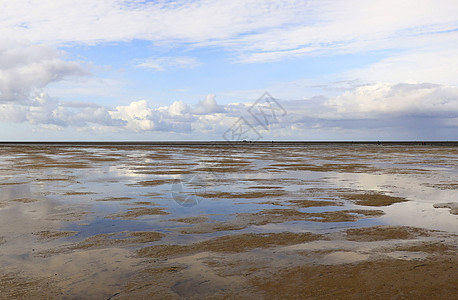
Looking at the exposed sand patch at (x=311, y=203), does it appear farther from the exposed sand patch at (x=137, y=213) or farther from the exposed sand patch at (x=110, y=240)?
the exposed sand patch at (x=110, y=240)

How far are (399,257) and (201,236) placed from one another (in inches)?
172

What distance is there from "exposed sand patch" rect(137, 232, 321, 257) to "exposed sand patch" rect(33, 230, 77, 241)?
2.44 metres

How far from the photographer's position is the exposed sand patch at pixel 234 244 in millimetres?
7738

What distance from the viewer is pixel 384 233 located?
9.16 metres

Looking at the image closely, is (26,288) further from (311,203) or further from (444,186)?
(444,186)

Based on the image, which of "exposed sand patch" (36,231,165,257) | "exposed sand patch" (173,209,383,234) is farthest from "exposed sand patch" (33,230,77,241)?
"exposed sand patch" (173,209,383,234)

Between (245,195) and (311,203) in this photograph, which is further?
(245,195)

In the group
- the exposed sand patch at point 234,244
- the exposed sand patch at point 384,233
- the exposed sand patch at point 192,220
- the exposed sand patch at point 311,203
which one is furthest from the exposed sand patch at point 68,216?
the exposed sand patch at point 384,233

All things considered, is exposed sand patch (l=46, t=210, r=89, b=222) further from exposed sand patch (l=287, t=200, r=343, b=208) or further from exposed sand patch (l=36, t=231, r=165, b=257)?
exposed sand patch (l=287, t=200, r=343, b=208)

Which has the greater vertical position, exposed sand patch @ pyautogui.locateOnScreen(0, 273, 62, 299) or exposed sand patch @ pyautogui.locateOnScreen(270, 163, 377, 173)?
exposed sand patch @ pyautogui.locateOnScreen(270, 163, 377, 173)

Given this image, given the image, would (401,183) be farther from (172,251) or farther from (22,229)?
(22,229)

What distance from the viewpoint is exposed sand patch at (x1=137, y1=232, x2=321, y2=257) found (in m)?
7.74

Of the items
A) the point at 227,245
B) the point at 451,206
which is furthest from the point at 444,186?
the point at 227,245

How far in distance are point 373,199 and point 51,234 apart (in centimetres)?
1126
